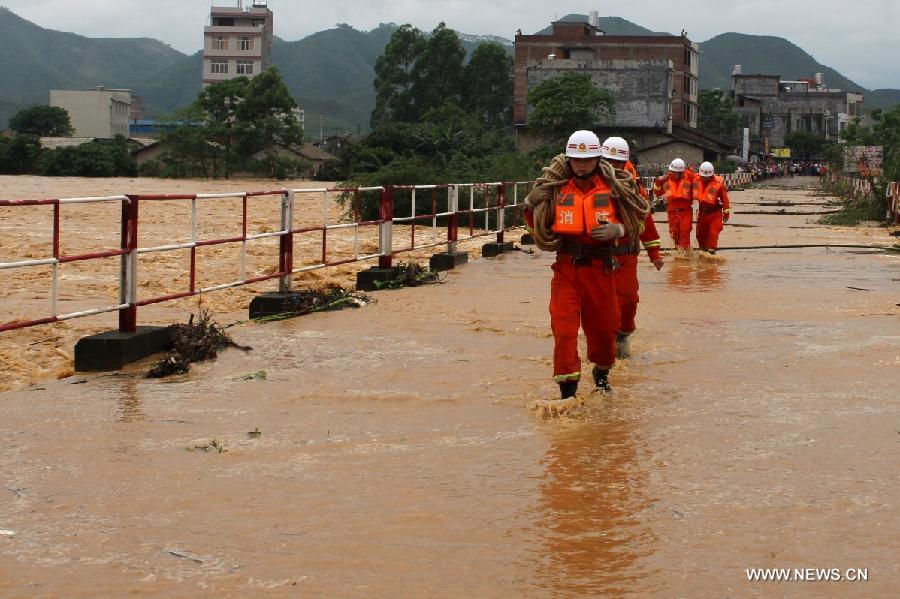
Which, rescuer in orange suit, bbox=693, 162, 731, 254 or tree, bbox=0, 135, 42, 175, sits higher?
tree, bbox=0, 135, 42, 175

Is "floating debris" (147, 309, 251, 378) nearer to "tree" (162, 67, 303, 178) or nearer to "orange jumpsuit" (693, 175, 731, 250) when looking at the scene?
"orange jumpsuit" (693, 175, 731, 250)

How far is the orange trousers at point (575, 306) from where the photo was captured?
791 cm

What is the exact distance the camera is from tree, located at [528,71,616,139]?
76812 millimetres

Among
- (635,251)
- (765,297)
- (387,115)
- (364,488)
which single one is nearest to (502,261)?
(765,297)

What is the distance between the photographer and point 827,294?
15.1 m

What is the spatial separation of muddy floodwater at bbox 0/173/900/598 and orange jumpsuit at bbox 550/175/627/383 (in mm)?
421

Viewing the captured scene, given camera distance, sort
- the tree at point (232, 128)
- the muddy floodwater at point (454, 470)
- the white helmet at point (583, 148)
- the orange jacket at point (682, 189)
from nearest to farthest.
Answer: the muddy floodwater at point (454, 470) < the white helmet at point (583, 148) < the orange jacket at point (682, 189) < the tree at point (232, 128)

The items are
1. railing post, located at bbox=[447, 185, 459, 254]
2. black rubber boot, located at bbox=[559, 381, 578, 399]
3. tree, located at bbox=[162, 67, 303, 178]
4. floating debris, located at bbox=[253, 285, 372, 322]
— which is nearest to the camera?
black rubber boot, located at bbox=[559, 381, 578, 399]

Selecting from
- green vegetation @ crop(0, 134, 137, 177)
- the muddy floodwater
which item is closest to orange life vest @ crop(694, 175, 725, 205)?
the muddy floodwater

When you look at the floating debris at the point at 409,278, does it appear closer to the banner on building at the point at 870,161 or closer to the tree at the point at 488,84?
the banner on building at the point at 870,161

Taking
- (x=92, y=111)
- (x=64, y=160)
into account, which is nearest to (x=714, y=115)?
(x=92, y=111)

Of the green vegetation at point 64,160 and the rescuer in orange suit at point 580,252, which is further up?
the green vegetation at point 64,160

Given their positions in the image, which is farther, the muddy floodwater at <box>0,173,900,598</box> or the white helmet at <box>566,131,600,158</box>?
the white helmet at <box>566,131,600,158</box>

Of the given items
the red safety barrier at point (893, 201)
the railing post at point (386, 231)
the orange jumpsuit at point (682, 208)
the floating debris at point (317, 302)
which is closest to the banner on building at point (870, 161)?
the red safety barrier at point (893, 201)
